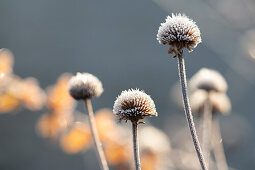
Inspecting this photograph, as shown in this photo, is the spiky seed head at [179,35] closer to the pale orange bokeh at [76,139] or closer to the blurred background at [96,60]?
the pale orange bokeh at [76,139]

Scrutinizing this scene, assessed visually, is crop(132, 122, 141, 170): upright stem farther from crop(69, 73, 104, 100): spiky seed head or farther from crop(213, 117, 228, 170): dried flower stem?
crop(213, 117, 228, 170): dried flower stem

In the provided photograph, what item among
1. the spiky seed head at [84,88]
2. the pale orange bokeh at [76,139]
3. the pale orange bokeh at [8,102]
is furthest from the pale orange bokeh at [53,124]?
the spiky seed head at [84,88]

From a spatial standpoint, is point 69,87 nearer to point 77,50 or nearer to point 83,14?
point 77,50

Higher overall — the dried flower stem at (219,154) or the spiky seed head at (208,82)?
the spiky seed head at (208,82)

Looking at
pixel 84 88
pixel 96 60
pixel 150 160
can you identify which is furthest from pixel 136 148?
pixel 96 60

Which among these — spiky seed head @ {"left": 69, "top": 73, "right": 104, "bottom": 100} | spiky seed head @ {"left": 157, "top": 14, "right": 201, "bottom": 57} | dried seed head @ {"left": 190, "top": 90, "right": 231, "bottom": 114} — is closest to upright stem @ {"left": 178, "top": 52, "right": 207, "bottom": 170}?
spiky seed head @ {"left": 157, "top": 14, "right": 201, "bottom": 57}
